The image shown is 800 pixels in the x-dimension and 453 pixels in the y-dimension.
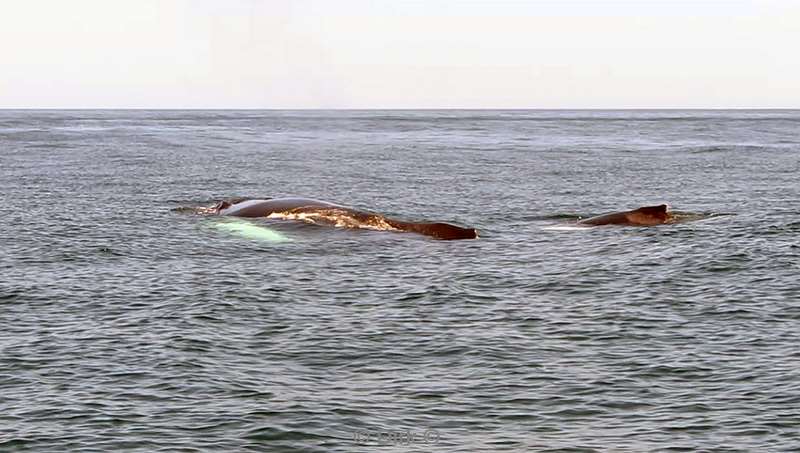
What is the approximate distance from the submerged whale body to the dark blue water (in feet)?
2.40

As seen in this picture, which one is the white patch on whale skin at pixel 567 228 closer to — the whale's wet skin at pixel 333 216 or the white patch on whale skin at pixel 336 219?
the whale's wet skin at pixel 333 216

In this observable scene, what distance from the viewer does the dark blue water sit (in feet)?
53.5

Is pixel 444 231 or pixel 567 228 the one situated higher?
pixel 444 231

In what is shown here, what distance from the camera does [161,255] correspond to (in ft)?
103

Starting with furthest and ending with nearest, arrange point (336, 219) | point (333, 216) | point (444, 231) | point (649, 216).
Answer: point (649, 216), point (333, 216), point (336, 219), point (444, 231)

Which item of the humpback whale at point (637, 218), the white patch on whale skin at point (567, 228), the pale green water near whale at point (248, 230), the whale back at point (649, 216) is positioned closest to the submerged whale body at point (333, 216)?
the pale green water near whale at point (248, 230)

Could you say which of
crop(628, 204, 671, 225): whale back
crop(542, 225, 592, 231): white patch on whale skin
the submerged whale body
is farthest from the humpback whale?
the submerged whale body

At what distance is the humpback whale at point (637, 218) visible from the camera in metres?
36.8

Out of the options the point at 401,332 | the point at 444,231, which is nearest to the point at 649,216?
the point at 444,231

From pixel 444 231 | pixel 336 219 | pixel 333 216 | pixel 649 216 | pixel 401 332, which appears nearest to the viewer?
pixel 401 332

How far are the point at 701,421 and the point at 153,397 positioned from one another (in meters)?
7.98

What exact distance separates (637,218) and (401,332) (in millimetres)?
16590

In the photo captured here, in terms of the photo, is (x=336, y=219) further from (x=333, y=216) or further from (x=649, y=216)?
(x=649, y=216)

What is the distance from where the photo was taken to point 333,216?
3678cm
